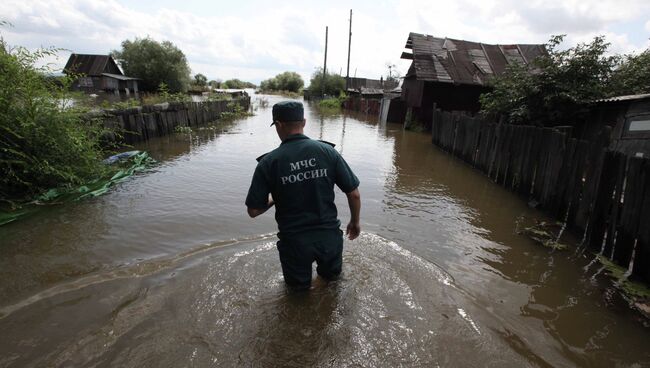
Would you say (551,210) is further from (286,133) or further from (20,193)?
(20,193)

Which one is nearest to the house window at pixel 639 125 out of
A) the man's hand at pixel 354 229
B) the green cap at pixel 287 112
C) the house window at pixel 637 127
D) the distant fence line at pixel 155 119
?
the house window at pixel 637 127

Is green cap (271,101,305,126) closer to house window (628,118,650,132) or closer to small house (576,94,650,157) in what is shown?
small house (576,94,650,157)

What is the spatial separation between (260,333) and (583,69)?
10410 millimetres

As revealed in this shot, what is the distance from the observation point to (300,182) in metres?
2.64

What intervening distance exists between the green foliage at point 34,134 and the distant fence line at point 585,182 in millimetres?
7868

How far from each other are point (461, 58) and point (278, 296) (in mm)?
20117

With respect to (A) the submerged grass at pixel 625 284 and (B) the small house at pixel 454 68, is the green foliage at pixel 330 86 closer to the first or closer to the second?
(B) the small house at pixel 454 68

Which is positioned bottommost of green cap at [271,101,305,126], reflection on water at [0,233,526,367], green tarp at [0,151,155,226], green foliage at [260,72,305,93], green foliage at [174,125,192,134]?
reflection on water at [0,233,526,367]

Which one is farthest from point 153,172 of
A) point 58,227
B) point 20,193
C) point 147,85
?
point 147,85

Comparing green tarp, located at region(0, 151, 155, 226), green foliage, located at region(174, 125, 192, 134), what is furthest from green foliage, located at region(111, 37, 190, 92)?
green tarp, located at region(0, 151, 155, 226)

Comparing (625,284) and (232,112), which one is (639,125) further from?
(232,112)

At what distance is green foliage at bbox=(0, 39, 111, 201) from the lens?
17.4ft

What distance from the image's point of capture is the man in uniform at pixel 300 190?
2.61 m

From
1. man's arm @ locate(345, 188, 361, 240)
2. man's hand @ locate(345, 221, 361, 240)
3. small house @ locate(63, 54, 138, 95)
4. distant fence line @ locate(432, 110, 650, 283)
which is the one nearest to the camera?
man's arm @ locate(345, 188, 361, 240)
